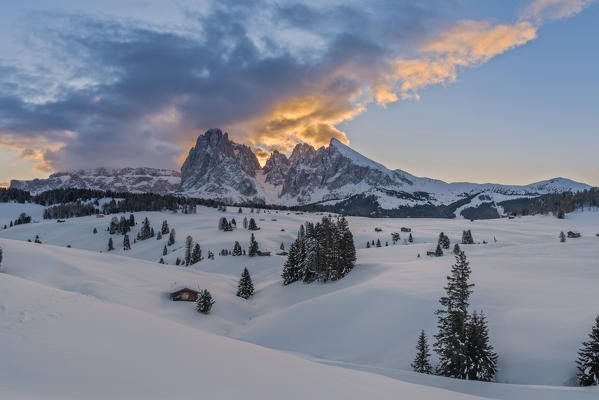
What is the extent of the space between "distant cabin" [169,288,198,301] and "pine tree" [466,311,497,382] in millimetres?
44084

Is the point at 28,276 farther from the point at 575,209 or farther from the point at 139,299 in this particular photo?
the point at 575,209

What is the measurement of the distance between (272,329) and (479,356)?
1018 inches

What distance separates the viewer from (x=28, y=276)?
140 feet

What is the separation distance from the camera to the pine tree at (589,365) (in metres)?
20.5

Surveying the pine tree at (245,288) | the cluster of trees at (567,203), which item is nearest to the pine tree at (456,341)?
the pine tree at (245,288)

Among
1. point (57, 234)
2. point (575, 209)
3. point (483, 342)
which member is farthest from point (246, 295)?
point (575, 209)

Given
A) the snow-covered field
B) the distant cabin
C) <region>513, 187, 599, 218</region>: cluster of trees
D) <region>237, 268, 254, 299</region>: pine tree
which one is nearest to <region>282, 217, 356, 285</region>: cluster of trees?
the snow-covered field

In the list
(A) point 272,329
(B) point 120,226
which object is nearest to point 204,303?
(A) point 272,329

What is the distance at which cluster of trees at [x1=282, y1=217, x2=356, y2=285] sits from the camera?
65438 millimetres

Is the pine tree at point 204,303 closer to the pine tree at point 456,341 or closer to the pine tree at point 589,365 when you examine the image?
the pine tree at point 456,341

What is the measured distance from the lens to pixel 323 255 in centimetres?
6731

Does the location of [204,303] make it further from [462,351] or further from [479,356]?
[479,356]

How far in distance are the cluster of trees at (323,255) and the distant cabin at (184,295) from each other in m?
21.4

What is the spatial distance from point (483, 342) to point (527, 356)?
324cm
